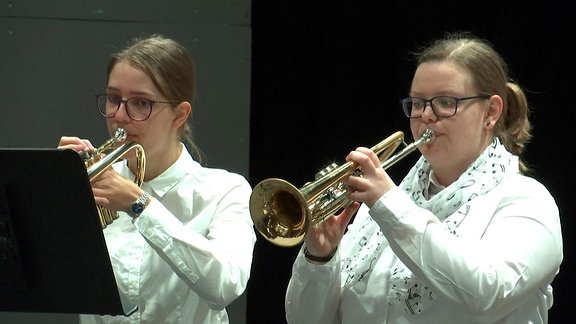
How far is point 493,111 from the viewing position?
8.75ft

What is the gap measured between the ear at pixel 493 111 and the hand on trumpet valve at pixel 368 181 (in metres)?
0.36

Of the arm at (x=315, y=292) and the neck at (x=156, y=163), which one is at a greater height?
the neck at (x=156, y=163)

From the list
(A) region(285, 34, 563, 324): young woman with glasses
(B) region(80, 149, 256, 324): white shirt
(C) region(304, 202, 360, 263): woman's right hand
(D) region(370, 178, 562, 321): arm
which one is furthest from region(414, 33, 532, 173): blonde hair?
(B) region(80, 149, 256, 324): white shirt

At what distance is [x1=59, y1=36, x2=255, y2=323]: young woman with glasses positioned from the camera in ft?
8.52

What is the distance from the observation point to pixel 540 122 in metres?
3.79

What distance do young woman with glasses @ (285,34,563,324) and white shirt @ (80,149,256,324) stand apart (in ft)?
0.63

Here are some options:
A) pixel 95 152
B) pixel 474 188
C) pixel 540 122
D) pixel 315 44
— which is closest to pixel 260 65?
pixel 315 44

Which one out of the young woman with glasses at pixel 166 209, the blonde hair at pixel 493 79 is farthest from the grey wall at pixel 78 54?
the blonde hair at pixel 493 79

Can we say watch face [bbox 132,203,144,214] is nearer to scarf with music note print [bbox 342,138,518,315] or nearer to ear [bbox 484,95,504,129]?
scarf with music note print [bbox 342,138,518,315]

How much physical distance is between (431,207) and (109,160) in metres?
0.83

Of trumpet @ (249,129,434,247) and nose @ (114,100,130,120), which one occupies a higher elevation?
nose @ (114,100,130,120)

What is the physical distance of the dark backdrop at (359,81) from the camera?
375 centimetres

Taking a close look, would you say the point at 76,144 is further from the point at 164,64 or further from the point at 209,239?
the point at 209,239

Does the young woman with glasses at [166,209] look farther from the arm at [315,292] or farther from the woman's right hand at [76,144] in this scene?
the arm at [315,292]
